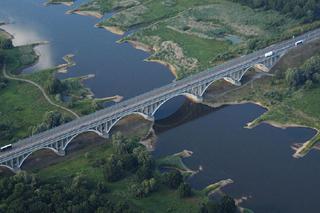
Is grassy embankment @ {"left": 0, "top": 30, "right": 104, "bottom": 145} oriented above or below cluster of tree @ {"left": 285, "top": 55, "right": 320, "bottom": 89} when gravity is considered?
below

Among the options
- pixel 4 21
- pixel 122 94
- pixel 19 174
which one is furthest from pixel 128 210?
pixel 4 21

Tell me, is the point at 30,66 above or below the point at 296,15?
below

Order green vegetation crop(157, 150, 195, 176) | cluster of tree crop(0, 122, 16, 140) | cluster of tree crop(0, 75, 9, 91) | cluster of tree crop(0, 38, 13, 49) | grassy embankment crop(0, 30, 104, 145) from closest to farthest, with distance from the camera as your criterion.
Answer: green vegetation crop(157, 150, 195, 176) → cluster of tree crop(0, 122, 16, 140) → grassy embankment crop(0, 30, 104, 145) → cluster of tree crop(0, 75, 9, 91) → cluster of tree crop(0, 38, 13, 49)

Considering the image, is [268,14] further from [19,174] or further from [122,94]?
[19,174]

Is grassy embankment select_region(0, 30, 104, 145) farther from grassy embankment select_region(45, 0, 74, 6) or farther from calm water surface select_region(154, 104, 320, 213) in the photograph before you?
grassy embankment select_region(45, 0, 74, 6)

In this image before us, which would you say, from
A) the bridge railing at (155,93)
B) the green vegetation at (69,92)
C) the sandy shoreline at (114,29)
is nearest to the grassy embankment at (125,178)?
the bridge railing at (155,93)

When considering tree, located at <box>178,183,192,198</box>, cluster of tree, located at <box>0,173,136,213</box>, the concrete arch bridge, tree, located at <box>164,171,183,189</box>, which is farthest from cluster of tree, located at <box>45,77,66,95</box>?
tree, located at <box>178,183,192,198</box>
